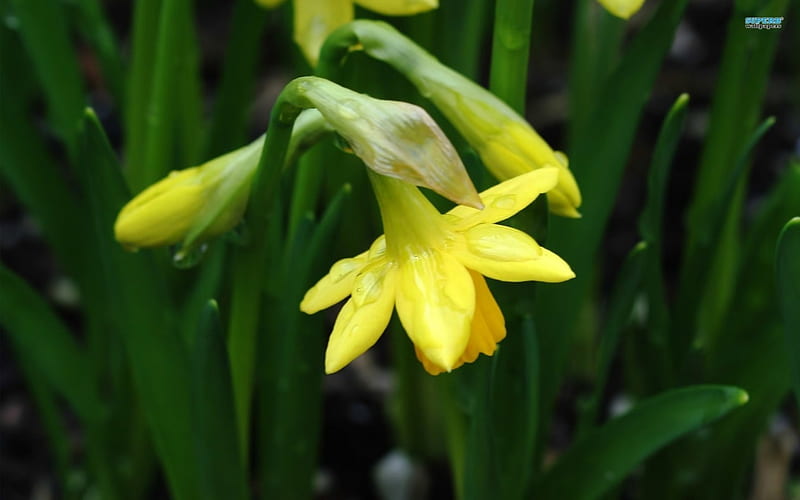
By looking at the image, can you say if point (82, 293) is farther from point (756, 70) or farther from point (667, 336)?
point (756, 70)

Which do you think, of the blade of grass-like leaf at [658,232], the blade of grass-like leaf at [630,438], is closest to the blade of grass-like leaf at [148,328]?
the blade of grass-like leaf at [630,438]

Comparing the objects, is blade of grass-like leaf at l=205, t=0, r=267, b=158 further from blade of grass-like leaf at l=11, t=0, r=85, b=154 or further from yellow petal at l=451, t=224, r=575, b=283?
yellow petal at l=451, t=224, r=575, b=283

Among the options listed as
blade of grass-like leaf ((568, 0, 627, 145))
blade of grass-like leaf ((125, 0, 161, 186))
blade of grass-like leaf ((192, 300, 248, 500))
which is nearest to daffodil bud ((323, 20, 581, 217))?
blade of grass-like leaf ((192, 300, 248, 500))

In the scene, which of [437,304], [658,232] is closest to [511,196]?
[437,304]

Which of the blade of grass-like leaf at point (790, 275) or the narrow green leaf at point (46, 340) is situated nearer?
the blade of grass-like leaf at point (790, 275)

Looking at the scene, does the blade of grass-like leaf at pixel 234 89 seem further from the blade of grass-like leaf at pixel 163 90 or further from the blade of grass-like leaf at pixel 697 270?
the blade of grass-like leaf at pixel 697 270
